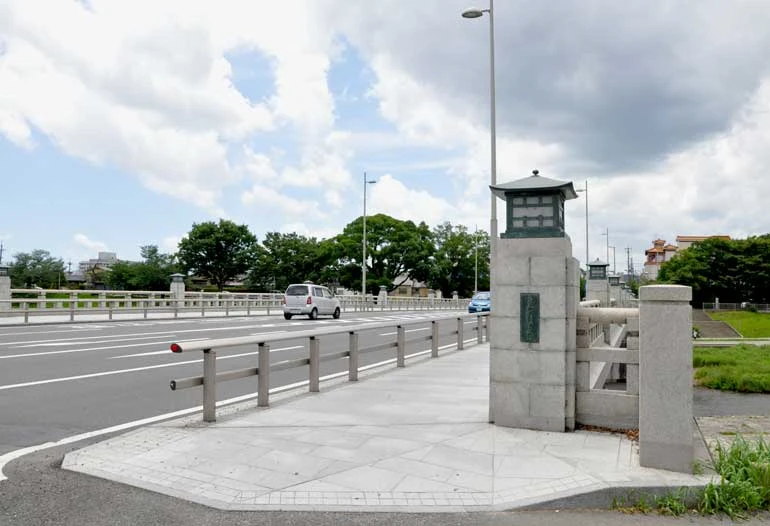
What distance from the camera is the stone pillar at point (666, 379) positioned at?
17.4 feet

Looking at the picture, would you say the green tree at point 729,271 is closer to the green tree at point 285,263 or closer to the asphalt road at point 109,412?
the green tree at point 285,263

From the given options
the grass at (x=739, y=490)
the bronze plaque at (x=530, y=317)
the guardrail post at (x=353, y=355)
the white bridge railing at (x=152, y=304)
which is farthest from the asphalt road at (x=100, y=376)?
the white bridge railing at (x=152, y=304)

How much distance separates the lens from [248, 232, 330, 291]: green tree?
239ft

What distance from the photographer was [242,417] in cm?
730

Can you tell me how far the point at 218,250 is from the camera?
7162 centimetres

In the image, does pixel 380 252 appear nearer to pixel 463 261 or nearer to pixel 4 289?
pixel 463 261

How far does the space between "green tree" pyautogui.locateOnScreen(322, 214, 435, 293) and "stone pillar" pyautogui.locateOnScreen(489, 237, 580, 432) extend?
6667 cm

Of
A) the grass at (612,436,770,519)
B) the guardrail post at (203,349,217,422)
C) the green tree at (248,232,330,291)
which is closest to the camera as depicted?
the grass at (612,436,770,519)

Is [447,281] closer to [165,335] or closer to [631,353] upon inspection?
[165,335]

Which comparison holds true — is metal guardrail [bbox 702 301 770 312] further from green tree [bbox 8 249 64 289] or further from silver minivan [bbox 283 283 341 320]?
green tree [bbox 8 249 64 289]

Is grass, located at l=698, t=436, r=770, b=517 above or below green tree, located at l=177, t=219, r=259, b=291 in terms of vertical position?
below

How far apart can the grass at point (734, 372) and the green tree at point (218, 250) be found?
5978 centimetres

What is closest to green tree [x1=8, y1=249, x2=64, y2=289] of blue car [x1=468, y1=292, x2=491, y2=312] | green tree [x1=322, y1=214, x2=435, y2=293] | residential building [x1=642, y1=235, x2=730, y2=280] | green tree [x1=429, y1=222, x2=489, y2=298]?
green tree [x1=322, y1=214, x2=435, y2=293]

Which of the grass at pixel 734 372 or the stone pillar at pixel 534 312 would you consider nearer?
the stone pillar at pixel 534 312
